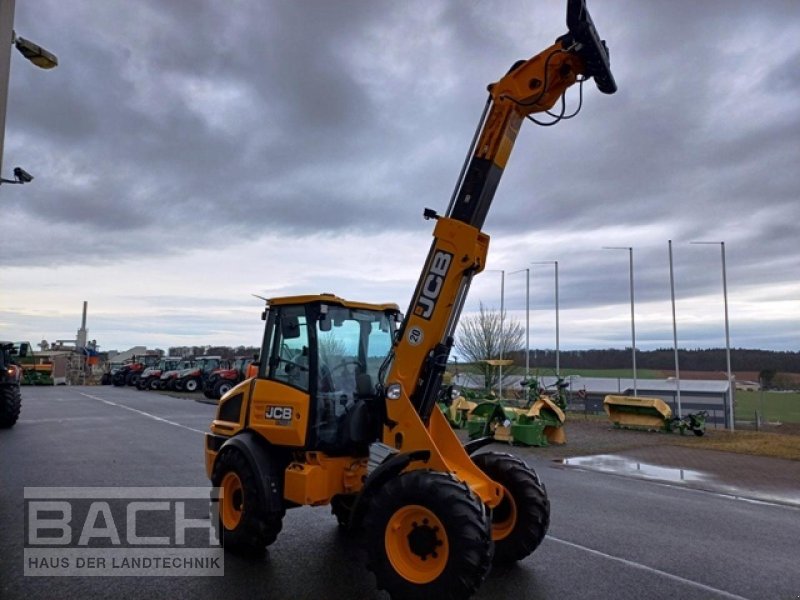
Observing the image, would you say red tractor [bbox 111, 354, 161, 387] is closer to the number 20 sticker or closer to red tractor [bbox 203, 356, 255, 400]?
red tractor [bbox 203, 356, 255, 400]

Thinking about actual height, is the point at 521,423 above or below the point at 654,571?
above

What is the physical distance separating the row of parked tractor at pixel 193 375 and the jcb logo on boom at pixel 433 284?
24917mm

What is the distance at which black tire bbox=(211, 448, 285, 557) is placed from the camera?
5.61 m

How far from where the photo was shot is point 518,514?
5.66 meters

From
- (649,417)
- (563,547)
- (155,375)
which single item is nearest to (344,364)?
(563,547)

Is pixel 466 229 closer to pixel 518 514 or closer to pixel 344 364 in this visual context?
pixel 344 364

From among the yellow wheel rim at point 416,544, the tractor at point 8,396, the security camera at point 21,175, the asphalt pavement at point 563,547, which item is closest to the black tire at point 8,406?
the tractor at point 8,396

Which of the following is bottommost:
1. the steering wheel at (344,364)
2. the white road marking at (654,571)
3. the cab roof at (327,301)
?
the white road marking at (654,571)

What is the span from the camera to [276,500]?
5.66m

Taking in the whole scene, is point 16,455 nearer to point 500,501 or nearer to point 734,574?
point 500,501

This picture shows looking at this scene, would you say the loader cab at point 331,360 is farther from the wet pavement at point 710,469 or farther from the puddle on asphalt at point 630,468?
the puddle on asphalt at point 630,468

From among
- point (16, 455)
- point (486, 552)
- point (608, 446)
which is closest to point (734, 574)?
point (486, 552)

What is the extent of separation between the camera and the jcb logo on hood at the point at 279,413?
227 inches

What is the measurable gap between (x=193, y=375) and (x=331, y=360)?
3368cm
